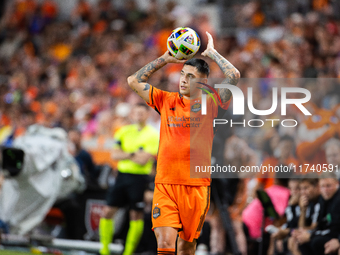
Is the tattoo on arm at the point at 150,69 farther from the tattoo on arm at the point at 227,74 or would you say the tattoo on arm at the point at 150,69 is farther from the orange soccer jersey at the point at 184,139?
the tattoo on arm at the point at 227,74

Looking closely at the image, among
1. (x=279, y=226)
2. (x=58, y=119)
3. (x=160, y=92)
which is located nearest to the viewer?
(x=160, y=92)

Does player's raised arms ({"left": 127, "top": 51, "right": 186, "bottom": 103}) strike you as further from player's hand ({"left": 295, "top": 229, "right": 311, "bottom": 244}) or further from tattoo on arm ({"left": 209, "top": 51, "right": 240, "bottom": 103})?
player's hand ({"left": 295, "top": 229, "right": 311, "bottom": 244})

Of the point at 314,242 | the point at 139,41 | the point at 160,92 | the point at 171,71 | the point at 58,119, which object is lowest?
the point at 314,242

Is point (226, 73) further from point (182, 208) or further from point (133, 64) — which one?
point (133, 64)

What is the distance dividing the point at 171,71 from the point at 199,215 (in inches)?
355

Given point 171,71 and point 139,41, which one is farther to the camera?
point 139,41

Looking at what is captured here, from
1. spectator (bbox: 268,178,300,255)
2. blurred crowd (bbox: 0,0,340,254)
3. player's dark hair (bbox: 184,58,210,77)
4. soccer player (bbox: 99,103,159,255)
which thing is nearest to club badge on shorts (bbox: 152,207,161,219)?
player's dark hair (bbox: 184,58,210,77)

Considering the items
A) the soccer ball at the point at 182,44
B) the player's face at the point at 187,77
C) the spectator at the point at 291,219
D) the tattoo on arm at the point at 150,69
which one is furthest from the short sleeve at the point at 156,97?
the spectator at the point at 291,219

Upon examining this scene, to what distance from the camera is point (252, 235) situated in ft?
23.4

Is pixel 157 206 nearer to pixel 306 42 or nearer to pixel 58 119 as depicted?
pixel 306 42

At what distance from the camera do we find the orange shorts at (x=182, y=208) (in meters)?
4.75

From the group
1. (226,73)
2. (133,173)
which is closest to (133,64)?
(133,173)

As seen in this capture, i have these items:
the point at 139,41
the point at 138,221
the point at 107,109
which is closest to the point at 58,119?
the point at 107,109

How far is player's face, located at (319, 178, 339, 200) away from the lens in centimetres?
625
